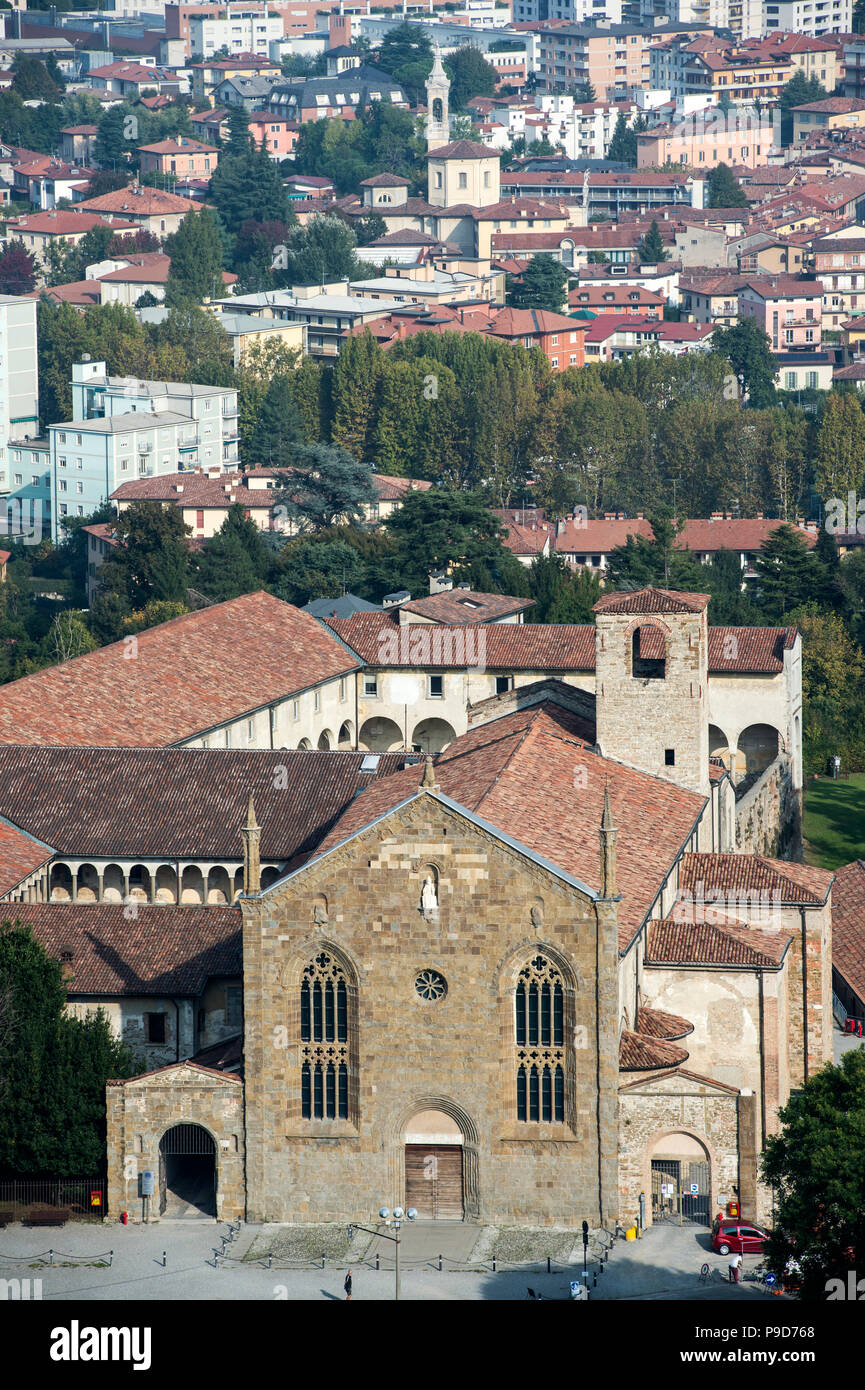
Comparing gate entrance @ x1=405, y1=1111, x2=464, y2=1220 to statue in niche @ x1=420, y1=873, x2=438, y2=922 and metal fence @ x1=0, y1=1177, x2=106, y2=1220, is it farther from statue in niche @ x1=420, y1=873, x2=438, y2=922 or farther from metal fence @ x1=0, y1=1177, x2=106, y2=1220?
metal fence @ x1=0, y1=1177, x2=106, y2=1220

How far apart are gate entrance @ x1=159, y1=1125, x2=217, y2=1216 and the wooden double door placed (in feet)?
14.9

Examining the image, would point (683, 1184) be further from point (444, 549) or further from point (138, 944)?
point (444, 549)

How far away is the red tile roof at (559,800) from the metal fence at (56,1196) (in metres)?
9.32

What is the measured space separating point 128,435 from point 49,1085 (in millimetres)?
103998

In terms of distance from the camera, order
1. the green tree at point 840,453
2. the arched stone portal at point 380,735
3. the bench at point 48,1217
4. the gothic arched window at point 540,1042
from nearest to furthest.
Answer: the gothic arched window at point 540,1042 < the bench at point 48,1217 < the arched stone portal at point 380,735 < the green tree at point 840,453

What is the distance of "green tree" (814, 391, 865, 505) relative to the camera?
525ft

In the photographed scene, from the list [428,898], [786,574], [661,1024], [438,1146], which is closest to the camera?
[428,898]

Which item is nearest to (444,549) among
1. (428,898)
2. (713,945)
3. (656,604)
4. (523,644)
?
(523,644)

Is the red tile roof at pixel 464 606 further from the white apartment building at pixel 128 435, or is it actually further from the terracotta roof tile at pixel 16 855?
the white apartment building at pixel 128 435

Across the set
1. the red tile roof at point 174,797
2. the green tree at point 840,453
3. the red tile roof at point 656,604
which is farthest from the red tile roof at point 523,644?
the green tree at point 840,453

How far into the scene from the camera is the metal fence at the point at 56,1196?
5812cm

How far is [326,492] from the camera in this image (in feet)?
477
